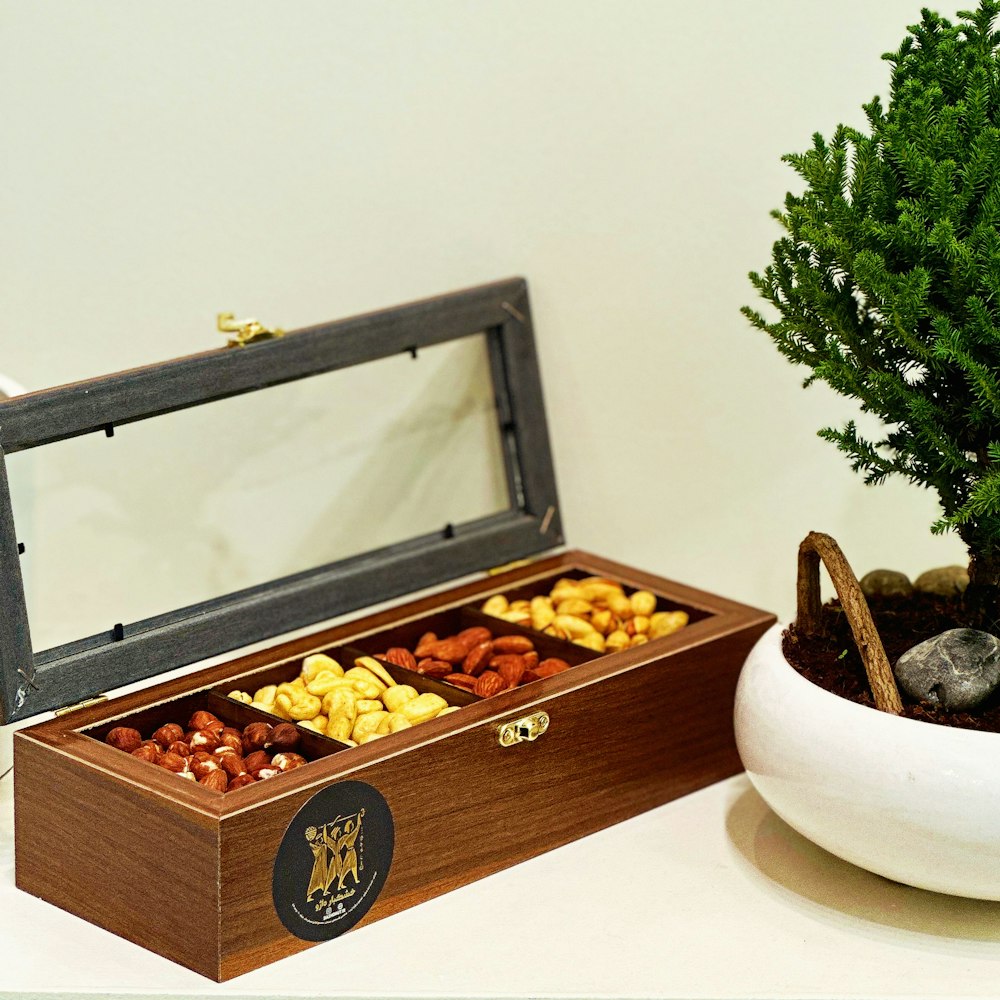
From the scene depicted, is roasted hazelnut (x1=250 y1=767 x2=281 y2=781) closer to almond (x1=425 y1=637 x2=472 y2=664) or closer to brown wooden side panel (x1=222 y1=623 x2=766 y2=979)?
brown wooden side panel (x1=222 y1=623 x2=766 y2=979)

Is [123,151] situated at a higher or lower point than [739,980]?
higher

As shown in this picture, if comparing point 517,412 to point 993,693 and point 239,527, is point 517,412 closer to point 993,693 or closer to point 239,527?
point 239,527

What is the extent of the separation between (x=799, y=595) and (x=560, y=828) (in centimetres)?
24

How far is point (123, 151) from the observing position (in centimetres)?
126

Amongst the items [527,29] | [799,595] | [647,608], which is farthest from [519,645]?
[527,29]

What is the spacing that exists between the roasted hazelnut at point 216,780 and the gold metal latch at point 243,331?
37 centimetres

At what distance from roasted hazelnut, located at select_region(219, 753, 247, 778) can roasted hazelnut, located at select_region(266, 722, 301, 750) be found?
0.10 feet

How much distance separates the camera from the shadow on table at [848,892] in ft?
3.16

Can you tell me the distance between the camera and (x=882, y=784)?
0.90 meters

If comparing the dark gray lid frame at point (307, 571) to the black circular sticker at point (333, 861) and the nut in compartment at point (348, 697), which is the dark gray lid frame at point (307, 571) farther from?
the black circular sticker at point (333, 861)

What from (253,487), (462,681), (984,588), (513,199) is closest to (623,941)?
(462,681)

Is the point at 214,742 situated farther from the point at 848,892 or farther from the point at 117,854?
the point at 848,892

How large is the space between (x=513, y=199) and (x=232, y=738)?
60 centimetres

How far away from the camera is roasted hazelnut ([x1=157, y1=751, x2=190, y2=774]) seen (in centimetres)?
97
